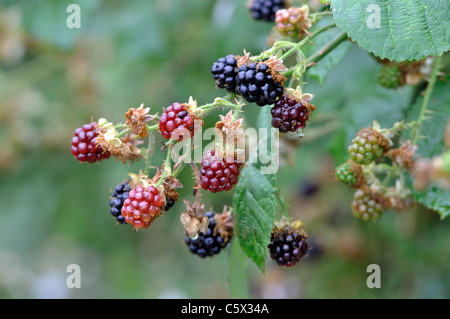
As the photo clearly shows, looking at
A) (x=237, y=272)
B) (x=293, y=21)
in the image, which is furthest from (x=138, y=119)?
(x=237, y=272)

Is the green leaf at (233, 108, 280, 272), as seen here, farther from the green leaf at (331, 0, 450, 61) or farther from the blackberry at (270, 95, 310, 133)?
the green leaf at (331, 0, 450, 61)

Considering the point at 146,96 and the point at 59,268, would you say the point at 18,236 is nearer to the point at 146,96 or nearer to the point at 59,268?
the point at 59,268

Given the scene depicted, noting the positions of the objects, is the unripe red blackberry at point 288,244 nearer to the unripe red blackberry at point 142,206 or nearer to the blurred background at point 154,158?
the unripe red blackberry at point 142,206

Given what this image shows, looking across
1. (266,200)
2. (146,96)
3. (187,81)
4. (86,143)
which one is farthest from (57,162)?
(266,200)

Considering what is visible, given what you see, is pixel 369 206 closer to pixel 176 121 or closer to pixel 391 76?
pixel 391 76

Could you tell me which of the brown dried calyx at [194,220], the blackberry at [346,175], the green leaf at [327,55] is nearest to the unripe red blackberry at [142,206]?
the brown dried calyx at [194,220]

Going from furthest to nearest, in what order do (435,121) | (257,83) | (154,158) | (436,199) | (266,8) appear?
(154,158) → (266,8) → (435,121) → (436,199) → (257,83)

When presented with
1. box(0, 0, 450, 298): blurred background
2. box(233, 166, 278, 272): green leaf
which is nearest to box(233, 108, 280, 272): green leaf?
box(233, 166, 278, 272): green leaf
